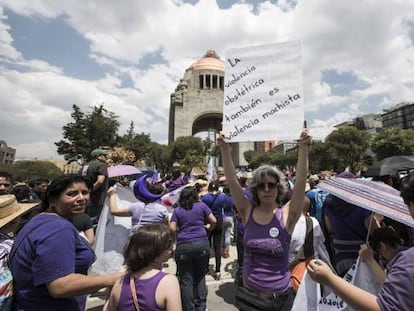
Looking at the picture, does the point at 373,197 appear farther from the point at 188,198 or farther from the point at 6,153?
the point at 6,153

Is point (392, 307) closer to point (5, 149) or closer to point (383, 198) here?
point (383, 198)

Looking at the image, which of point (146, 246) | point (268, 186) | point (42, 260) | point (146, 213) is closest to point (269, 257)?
point (268, 186)

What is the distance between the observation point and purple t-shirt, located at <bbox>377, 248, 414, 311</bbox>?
3.34 feet

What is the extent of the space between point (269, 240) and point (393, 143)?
124 feet

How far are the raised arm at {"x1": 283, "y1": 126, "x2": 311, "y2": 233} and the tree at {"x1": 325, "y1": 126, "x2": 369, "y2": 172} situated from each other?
1365 inches

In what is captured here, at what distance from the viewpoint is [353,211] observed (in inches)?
102

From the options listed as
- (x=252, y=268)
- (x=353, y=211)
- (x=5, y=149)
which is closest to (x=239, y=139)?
(x=252, y=268)

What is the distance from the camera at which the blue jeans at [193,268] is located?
125 inches

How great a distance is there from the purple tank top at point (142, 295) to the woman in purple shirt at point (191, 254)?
178 centimetres

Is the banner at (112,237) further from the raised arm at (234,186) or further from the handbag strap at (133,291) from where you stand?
the handbag strap at (133,291)

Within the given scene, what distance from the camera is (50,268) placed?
142cm

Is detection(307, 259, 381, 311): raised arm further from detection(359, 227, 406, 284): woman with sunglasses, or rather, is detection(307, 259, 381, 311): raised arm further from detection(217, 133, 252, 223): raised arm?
detection(359, 227, 406, 284): woman with sunglasses

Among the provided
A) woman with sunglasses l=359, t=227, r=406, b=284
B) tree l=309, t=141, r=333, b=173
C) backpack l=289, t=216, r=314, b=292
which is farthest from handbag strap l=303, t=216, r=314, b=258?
tree l=309, t=141, r=333, b=173

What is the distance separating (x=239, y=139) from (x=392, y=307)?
5.17 ft
